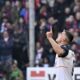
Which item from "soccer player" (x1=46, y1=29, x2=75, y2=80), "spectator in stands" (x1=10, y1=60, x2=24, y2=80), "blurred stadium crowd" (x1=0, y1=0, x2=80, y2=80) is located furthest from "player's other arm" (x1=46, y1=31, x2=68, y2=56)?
"spectator in stands" (x1=10, y1=60, x2=24, y2=80)

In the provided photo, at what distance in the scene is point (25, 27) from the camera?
1223 cm

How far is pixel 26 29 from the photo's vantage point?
12.1 m

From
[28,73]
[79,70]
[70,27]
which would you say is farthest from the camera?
[70,27]

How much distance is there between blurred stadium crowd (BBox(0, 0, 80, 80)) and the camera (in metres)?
11.7

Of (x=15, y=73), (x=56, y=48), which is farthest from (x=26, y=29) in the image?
(x=56, y=48)

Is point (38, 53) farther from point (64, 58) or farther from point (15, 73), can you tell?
point (64, 58)

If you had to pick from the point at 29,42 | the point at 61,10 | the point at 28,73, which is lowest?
the point at 28,73

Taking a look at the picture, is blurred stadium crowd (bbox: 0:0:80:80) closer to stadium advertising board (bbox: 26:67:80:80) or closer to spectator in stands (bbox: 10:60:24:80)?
spectator in stands (bbox: 10:60:24:80)

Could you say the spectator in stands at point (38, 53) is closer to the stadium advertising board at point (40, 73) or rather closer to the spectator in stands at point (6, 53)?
the stadium advertising board at point (40, 73)

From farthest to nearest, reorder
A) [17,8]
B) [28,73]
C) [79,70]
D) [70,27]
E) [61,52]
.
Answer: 1. [17,8]
2. [70,27]
3. [28,73]
4. [79,70]
5. [61,52]

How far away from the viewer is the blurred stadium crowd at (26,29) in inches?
462

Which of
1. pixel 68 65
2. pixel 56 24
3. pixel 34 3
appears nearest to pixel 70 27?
pixel 56 24

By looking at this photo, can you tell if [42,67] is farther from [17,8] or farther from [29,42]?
[17,8]

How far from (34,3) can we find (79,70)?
236 cm
